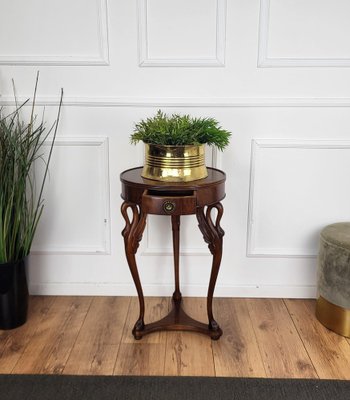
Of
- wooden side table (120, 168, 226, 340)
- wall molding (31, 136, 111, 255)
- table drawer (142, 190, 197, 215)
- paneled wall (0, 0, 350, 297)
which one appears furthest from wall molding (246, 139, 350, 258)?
wall molding (31, 136, 111, 255)

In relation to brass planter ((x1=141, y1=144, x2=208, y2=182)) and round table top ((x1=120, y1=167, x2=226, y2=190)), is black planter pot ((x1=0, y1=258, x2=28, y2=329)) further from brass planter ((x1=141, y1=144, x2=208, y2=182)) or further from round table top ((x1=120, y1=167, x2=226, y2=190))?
brass planter ((x1=141, y1=144, x2=208, y2=182))

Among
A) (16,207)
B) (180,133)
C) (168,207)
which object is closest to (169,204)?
(168,207)

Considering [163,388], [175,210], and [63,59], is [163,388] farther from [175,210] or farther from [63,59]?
[63,59]

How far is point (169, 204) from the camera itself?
161 centimetres

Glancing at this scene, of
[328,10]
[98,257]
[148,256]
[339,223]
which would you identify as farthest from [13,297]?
[328,10]

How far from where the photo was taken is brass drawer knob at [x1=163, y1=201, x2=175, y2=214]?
1613 mm

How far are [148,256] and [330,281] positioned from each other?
826mm

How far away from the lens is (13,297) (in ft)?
6.31

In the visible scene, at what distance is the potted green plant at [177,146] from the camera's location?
1.66 meters

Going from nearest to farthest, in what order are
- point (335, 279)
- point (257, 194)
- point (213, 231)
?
point (213, 231)
point (335, 279)
point (257, 194)

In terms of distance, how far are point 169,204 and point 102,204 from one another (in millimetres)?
611

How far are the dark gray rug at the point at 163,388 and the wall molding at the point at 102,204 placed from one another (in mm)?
666

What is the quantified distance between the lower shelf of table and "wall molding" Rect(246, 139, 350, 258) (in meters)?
0.45

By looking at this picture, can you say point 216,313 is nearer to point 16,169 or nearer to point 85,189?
point 85,189
